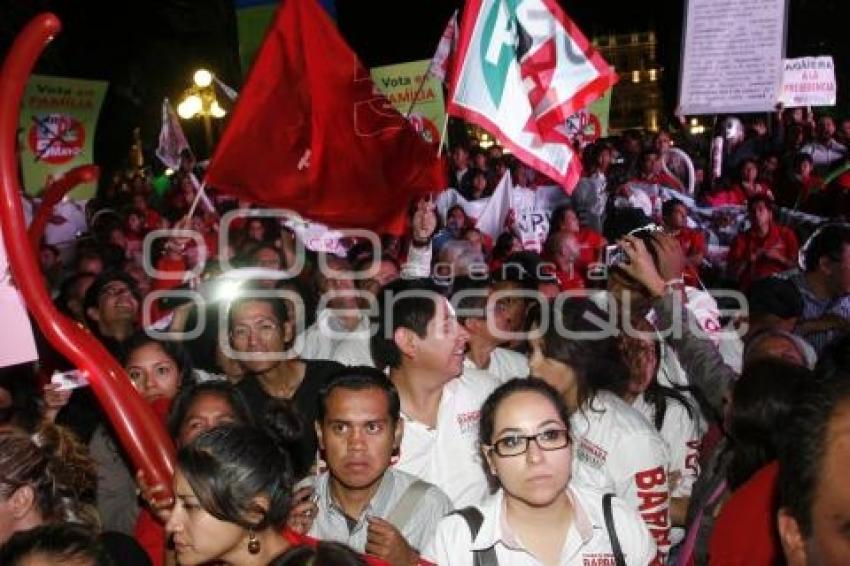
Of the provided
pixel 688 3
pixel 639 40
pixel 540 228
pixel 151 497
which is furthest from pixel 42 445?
pixel 639 40

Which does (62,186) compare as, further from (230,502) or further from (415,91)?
(415,91)

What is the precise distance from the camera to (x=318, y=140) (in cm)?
593

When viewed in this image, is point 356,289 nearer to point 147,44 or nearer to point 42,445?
point 42,445

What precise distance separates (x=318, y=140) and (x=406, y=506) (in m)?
3.04

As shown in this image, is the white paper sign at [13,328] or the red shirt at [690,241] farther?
the red shirt at [690,241]

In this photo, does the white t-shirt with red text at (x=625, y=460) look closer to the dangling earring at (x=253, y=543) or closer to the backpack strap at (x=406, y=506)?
the backpack strap at (x=406, y=506)

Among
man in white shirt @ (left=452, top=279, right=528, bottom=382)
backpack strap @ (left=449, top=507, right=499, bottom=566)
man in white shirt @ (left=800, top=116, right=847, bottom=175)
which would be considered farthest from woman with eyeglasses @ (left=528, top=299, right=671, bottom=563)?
man in white shirt @ (left=800, top=116, right=847, bottom=175)

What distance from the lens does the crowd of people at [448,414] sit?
2723 mm

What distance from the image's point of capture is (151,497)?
3246 mm

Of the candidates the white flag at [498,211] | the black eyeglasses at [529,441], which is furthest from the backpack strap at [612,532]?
the white flag at [498,211]

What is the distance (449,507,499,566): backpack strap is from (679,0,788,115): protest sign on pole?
19.3ft

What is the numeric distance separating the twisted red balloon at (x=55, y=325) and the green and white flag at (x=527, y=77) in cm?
286

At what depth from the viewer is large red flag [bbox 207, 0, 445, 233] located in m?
5.67

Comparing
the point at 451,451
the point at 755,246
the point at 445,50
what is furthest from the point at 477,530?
the point at 445,50
